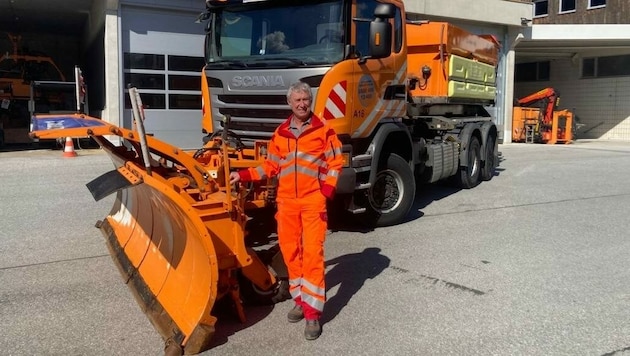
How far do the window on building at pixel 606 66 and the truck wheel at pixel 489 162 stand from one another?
17147 millimetres

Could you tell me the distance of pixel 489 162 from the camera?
11898 millimetres

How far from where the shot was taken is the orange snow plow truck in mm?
3826

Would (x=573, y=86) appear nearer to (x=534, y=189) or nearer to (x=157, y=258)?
(x=534, y=189)

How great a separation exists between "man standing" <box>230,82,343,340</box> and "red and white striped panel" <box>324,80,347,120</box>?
1894 mm

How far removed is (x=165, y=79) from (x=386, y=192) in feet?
36.6

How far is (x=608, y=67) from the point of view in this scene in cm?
2611

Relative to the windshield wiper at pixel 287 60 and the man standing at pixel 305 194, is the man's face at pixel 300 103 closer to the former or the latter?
the man standing at pixel 305 194

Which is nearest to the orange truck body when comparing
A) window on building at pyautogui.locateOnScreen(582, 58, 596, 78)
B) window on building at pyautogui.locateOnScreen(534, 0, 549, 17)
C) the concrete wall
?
window on building at pyautogui.locateOnScreen(582, 58, 596, 78)

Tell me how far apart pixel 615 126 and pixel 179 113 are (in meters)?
20.7

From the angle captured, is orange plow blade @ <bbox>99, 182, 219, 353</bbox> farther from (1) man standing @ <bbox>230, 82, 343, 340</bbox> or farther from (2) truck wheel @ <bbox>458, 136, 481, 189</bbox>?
(2) truck wheel @ <bbox>458, 136, 481, 189</bbox>

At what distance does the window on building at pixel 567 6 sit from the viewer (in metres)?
28.7

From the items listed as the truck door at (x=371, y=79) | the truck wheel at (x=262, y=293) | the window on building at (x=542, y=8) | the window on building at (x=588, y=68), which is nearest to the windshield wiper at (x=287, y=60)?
the truck door at (x=371, y=79)

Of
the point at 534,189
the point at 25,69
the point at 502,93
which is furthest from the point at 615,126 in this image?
the point at 25,69

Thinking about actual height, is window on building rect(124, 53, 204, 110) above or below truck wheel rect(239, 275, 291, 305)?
above
